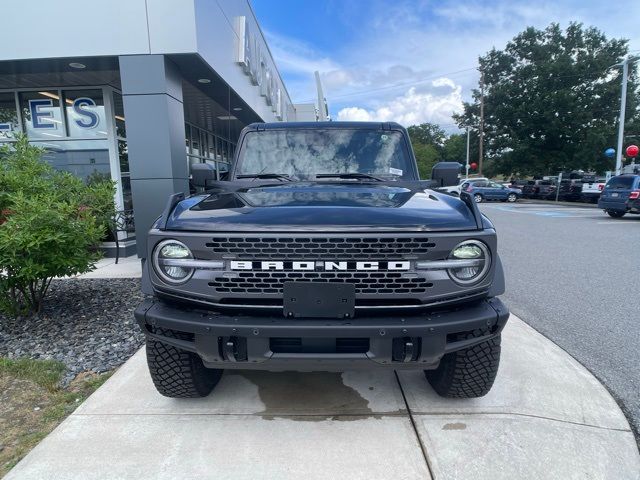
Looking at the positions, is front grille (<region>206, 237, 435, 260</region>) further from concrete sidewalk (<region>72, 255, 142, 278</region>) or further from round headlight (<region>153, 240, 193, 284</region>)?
concrete sidewalk (<region>72, 255, 142, 278</region>)

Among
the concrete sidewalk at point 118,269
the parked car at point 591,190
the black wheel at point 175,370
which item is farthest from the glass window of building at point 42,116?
the parked car at point 591,190

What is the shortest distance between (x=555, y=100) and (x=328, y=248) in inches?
1602

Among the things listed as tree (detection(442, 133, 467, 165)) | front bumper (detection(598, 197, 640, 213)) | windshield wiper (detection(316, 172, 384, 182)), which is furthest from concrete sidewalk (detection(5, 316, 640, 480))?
tree (detection(442, 133, 467, 165))

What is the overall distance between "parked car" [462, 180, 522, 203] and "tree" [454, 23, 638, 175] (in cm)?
1014

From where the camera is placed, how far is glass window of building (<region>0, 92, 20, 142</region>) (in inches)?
352

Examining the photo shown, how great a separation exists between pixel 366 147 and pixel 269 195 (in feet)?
4.36

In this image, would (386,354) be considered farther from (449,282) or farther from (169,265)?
(169,265)

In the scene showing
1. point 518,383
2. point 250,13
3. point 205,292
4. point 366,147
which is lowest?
point 518,383

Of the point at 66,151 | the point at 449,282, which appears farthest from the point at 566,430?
the point at 66,151

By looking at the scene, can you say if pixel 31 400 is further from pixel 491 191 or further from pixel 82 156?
pixel 491 191

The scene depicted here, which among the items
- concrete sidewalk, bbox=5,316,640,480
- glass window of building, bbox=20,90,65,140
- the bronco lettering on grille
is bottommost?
concrete sidewalk, bbox=5,316,640,480

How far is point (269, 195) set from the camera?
2814 mm

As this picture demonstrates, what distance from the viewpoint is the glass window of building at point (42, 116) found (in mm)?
8898

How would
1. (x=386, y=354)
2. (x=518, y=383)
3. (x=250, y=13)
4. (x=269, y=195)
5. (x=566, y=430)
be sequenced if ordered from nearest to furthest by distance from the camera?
(x=386, y=354)
(x=566, y=430)
(x=269, y=195)
(x=518, y=383)
(x=250, y=13)
